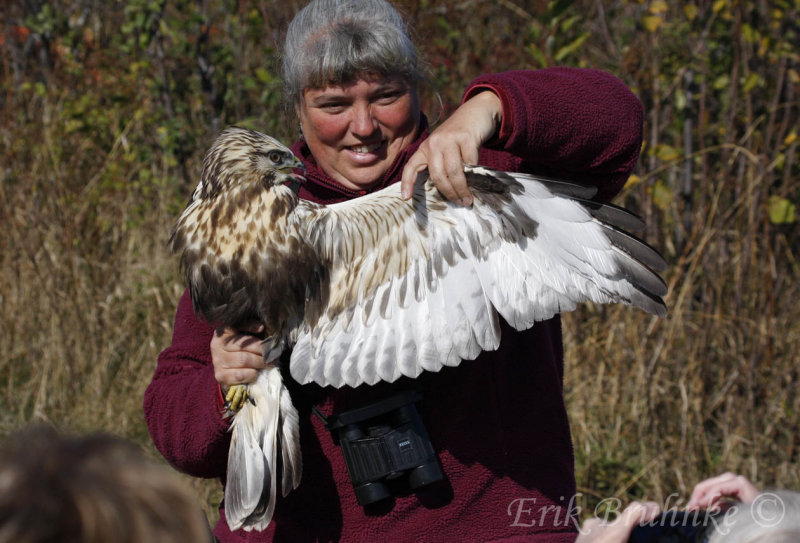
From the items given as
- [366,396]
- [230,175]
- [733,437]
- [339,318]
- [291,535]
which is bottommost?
[733,437]

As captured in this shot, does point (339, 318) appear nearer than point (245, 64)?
Yes

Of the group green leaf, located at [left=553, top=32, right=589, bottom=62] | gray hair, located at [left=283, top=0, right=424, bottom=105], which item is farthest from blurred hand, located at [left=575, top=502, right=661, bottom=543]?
green leaf, located at [left=553, top=32, right=589, bottom=62]

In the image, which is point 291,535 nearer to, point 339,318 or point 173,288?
point 339,318

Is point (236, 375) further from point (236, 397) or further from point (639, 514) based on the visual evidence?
point (639, 514)

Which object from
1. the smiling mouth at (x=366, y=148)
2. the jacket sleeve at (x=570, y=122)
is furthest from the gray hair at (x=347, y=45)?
the jacket sleeve at (x=570, y=122)

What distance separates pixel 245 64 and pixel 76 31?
1536 millimetres

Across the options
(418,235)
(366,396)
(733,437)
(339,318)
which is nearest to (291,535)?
(366,396)

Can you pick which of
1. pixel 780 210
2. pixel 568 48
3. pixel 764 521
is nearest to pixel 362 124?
pixel 764 521

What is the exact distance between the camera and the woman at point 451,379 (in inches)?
81.7

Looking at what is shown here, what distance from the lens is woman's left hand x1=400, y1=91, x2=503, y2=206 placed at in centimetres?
197

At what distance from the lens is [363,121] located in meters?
2.36

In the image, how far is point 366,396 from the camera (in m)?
2.20

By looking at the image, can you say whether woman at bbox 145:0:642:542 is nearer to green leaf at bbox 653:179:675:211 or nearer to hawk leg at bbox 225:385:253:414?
hawk leg at bbox 225:385:253:414

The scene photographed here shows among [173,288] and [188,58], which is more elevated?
[188,58]
